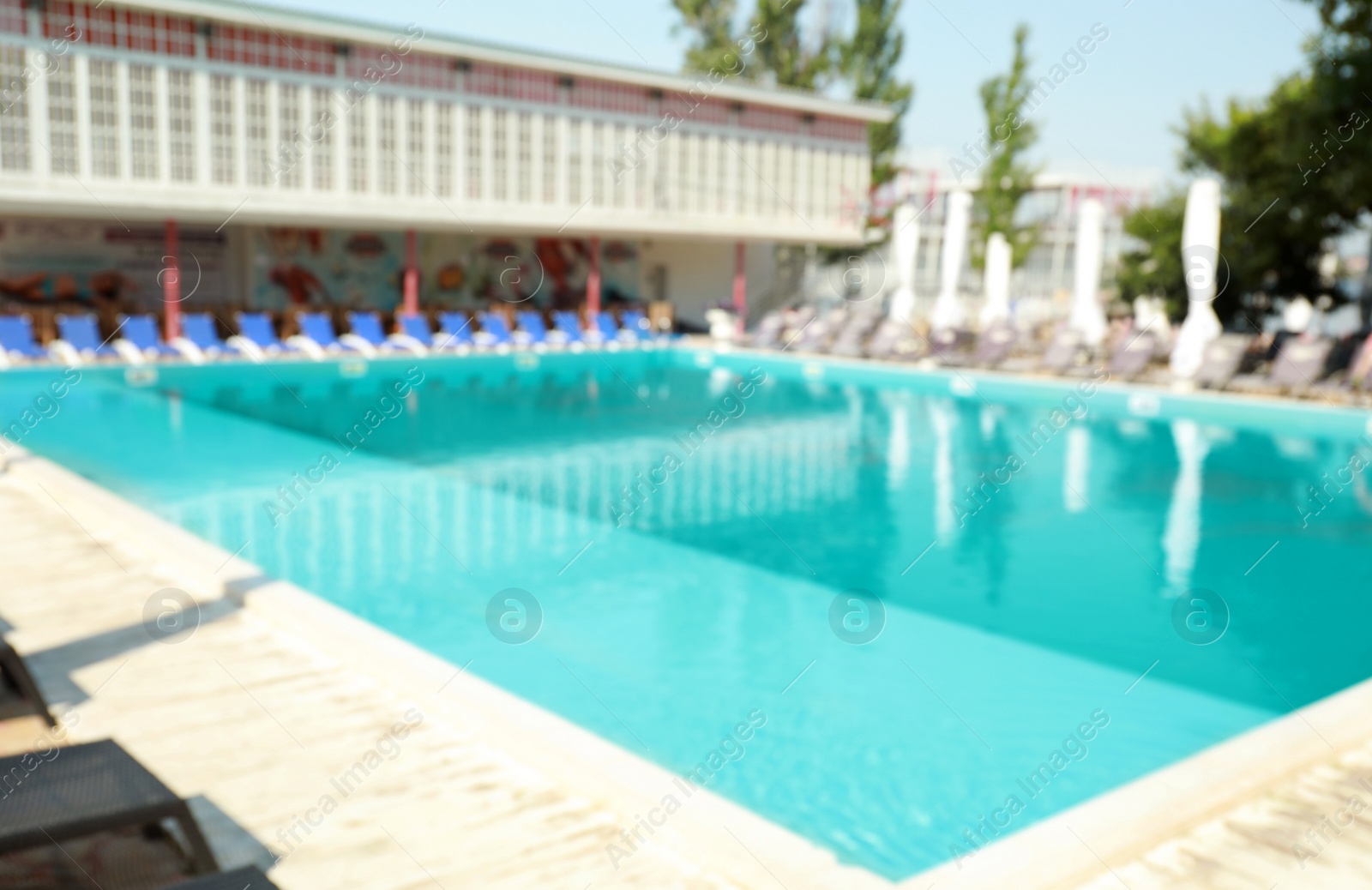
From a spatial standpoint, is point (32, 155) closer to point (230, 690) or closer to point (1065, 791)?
point (230, 690)

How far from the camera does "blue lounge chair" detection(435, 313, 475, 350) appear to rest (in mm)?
20281

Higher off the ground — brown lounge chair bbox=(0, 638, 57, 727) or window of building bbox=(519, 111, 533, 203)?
window of building bbox=(519, 111, 533, 203)

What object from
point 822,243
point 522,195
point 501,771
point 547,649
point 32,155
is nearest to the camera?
point 501,771

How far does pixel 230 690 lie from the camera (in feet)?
14.0

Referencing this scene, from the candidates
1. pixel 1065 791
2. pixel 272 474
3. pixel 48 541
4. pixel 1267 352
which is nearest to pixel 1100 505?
pixel 1065 791

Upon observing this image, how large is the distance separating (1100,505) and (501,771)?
7470mm

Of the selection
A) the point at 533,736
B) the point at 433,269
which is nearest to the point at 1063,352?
the point at 433,269

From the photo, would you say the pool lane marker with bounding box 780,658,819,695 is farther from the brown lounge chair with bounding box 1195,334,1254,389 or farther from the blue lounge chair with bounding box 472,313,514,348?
the blue lounge chair with bounding box 472,313,514,348

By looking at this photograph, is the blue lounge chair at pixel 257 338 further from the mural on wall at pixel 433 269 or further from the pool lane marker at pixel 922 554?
the pool lane marker at pixel 922 554

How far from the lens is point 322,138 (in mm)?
18750

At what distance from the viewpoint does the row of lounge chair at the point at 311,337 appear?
16552 mm

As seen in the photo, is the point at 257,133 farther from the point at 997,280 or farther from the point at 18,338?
the point at 997,280

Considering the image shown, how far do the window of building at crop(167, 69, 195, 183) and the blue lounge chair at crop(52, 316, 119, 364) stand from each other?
8.23ft

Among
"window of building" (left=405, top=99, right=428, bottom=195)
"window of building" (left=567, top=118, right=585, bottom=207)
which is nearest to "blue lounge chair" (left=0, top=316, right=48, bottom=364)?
"window of building" (left=405, top=99, right=428, bottom=195)
